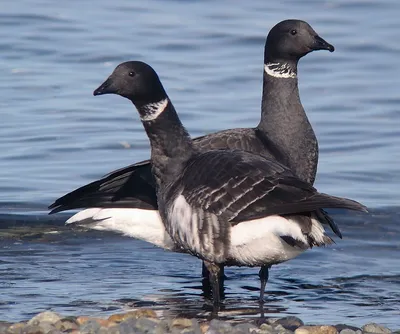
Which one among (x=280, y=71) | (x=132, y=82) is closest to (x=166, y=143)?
(x=132, y=82)

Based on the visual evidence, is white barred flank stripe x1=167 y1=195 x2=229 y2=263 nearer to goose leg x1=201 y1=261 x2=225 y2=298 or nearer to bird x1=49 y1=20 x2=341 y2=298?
goose leg x1=201 y1=261 x2=225 y2=298

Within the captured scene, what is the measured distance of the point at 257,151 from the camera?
30.8 ft

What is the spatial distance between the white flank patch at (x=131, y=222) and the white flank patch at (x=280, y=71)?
5.92 ft

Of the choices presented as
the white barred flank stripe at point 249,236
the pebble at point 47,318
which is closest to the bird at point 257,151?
the white barred flank stripe at point 249,236

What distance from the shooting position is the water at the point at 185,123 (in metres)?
9.06

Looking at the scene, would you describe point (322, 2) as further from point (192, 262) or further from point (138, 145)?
point (192, 262)

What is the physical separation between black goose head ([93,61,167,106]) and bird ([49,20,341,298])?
675 millimetres

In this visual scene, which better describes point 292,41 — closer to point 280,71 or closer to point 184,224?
point 280,71

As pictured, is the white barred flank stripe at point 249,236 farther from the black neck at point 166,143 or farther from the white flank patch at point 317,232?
the black neck at point 166,143

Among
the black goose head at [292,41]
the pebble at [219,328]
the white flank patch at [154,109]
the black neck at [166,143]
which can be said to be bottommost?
the pebble at [219,328]

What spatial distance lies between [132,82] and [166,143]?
1.80 feet

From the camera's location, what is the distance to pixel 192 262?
10.1 m

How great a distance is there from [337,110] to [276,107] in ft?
16.3

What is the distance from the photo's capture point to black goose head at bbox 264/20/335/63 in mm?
10023
